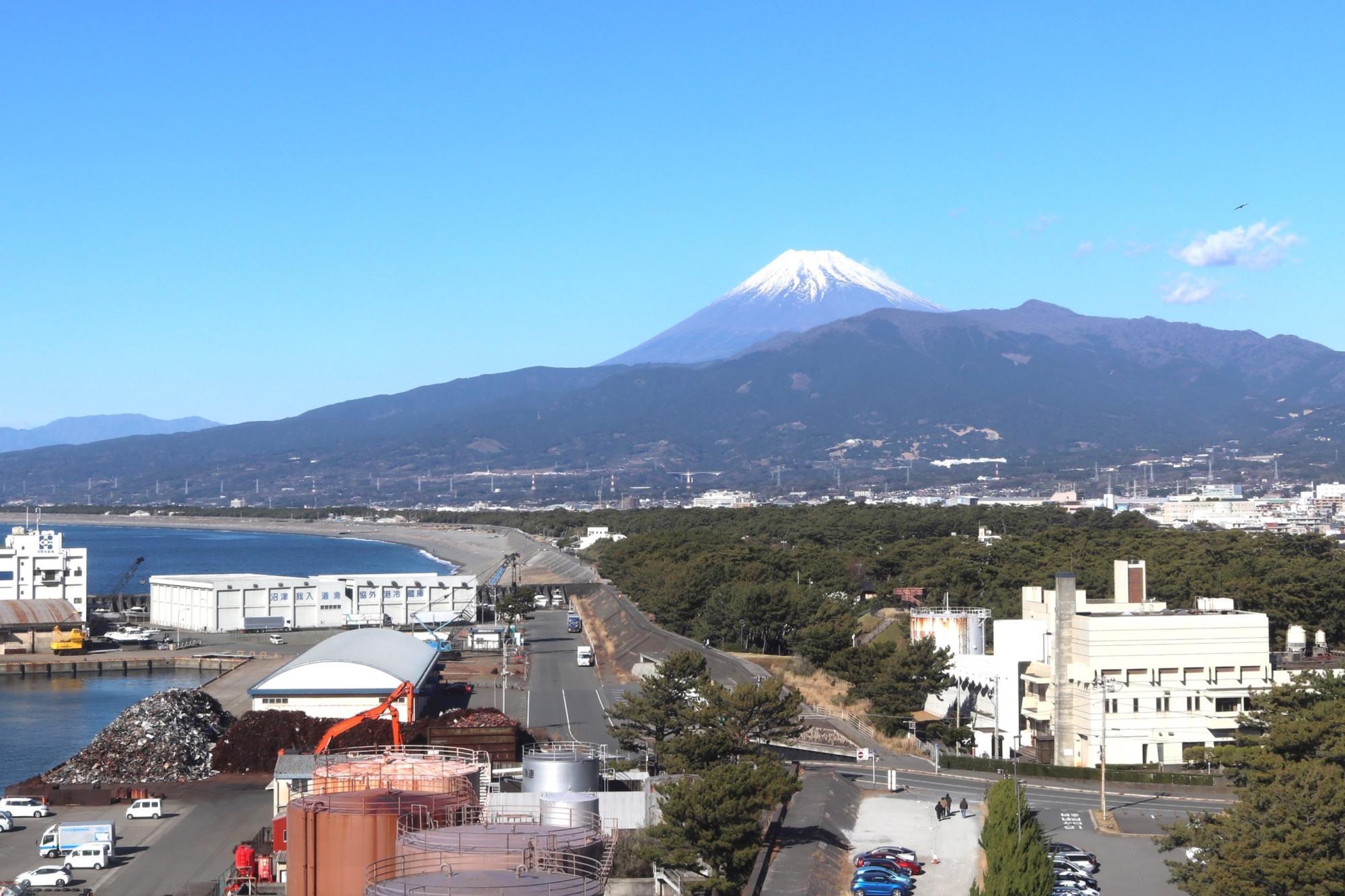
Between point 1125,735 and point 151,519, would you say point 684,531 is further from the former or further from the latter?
point 151,519

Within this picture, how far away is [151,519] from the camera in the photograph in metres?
175

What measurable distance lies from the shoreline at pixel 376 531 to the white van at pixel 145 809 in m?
59.0

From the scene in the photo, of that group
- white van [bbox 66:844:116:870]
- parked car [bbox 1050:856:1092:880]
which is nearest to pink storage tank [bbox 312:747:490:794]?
white van [bbox 66:844:116:870]

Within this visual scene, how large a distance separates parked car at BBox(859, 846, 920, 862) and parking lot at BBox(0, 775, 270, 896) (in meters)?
7.39

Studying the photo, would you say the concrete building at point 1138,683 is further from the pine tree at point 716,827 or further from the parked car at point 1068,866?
the pine tree at point 716,827

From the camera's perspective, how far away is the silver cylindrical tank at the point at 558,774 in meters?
16.3

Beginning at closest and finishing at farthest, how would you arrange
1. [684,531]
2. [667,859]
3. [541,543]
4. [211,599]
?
[667,859] < [211,599] < [684,531] < [541,543]

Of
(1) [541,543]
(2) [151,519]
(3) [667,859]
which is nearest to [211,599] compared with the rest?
(3) [667,859]

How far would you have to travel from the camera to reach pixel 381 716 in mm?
26328

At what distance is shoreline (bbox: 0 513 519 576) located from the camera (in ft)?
344

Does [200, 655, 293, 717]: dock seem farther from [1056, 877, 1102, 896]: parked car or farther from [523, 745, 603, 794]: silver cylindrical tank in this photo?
[1056, 877, 1102, 896]: parked car

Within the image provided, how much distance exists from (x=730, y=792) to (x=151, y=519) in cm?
16997

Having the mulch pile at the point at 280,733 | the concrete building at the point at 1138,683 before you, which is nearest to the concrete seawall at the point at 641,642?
the mulch pile at the point at 280,733

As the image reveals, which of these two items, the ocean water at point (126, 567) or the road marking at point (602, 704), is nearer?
the road marking at point (602, 704)
